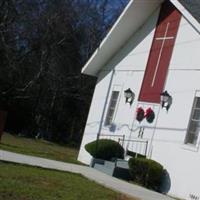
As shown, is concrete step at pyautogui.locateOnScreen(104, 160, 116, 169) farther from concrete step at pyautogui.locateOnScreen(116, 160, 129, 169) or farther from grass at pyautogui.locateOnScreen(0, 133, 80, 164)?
grass at pyautogui.locateOnScreen(0, 133, 80, 164)

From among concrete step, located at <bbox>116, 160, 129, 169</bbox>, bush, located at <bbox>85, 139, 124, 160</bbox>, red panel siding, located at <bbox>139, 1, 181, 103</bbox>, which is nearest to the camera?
concrete step, located at <bbox>116, 160, 129, 169</bbox>

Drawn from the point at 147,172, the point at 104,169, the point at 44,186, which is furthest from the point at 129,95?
the point at 44,186

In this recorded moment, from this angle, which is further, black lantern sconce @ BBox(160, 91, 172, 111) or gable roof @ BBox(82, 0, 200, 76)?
gable roof @ BBox(82, 0, 200, 76)

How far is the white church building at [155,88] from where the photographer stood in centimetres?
1714

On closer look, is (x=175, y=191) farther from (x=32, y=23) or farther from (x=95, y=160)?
(x=32, y=23)

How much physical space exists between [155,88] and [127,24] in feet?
11.6

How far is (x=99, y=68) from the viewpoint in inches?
965

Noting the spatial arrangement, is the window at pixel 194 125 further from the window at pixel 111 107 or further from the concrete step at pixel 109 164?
the window at pixel 111 107

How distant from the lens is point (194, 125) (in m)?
17.1

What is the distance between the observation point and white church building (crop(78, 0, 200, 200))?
56.2 feet

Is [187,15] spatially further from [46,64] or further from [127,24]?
[46,64]

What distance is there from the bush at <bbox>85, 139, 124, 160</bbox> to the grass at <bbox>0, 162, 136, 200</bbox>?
16.6 feet

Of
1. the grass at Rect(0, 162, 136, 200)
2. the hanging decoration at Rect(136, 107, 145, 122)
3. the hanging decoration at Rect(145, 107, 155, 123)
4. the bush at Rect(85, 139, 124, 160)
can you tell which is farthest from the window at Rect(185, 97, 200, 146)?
the grass at Rect(0, 162, 136, 200)

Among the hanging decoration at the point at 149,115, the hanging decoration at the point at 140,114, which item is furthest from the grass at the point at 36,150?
the hanging decoration at the point at 149,115
